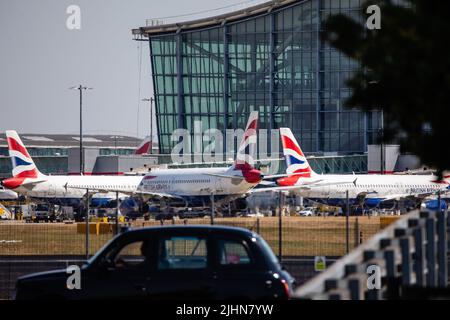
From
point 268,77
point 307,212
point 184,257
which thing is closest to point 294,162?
point 307,212

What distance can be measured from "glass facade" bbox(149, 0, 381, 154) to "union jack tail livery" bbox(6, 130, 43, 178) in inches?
1220

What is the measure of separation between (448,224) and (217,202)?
57376 mm

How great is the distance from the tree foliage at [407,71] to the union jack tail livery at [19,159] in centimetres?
7122

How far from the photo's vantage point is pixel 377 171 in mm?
94875

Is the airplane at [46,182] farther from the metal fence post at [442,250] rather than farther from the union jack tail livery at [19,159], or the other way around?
the metal fence post at [442,250]

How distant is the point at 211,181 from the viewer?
243 feet

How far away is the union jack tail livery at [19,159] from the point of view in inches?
3110

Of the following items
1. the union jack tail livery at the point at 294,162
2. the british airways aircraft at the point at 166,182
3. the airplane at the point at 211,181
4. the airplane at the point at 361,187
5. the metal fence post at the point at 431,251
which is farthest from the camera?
the union jack tail livery at the point at 294,162

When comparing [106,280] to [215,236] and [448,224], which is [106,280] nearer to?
[215,236]

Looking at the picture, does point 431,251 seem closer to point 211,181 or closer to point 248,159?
point 248,159

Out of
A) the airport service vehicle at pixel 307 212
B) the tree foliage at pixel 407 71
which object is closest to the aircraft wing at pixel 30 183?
the airport service vehicle at pixel 307 212
